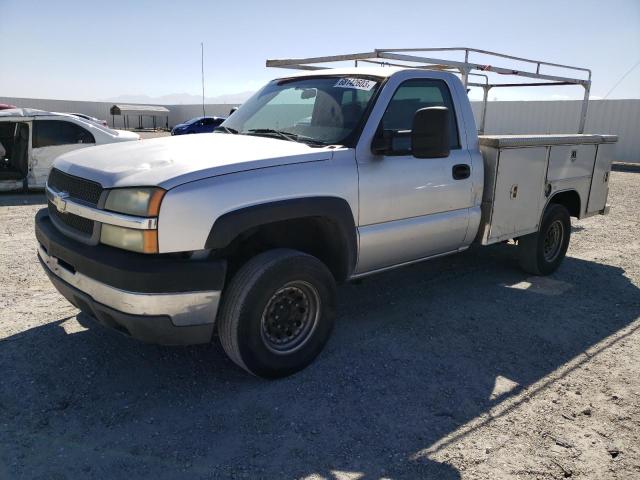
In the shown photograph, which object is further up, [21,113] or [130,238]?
[21,113]

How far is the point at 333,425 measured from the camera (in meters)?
2.94

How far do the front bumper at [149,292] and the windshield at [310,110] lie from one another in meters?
1.37

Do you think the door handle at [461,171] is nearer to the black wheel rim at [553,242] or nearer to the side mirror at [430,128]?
the side mirror at [430,128]

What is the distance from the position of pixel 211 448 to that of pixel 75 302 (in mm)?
1283

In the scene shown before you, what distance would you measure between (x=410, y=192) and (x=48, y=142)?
8757 mm

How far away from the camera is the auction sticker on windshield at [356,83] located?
3.88 m

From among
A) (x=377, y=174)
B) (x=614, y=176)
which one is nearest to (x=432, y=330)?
(x=377, y=174)

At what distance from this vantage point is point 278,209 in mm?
3090

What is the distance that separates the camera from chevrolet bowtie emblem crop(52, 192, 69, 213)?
322 cm

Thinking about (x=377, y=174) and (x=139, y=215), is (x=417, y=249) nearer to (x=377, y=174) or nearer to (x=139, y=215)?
(x=377, y=174)

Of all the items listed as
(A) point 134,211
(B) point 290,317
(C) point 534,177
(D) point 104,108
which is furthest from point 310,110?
(D) point 104,108

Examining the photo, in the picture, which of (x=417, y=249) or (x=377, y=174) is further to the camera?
(x=417, y=249)

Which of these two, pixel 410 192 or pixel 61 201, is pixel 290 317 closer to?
pixel 410 192

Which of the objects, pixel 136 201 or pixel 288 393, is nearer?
pixel 136 201
